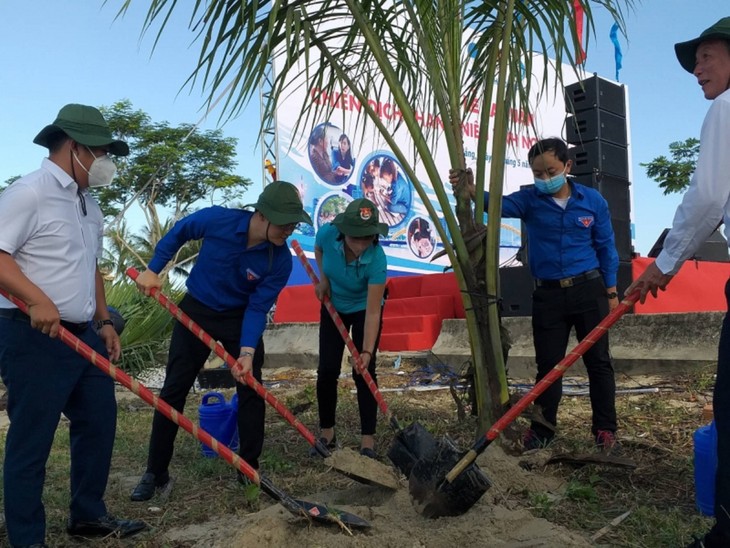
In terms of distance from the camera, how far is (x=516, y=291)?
8.08 meters

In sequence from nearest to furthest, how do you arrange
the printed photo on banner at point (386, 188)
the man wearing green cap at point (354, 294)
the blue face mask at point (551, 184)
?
the blue face mask at point (551, 184) < the man wearing green cap at point (354, 294) < the printed photo on banner at point (386, 188)

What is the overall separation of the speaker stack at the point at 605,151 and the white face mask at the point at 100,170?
550 cm

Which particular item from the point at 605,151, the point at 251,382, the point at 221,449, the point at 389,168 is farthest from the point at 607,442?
the point at 389,168

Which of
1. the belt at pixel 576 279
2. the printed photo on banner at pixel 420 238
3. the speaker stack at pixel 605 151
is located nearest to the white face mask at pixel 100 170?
the belt at pixel 576 279

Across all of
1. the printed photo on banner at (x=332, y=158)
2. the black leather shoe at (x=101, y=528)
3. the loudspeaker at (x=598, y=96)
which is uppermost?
the printed photo on banner at (x=332, y=158)

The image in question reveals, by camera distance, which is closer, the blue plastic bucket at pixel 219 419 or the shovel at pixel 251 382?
the shovel at pixel 251 382

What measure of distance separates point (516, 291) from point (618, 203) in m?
1.54

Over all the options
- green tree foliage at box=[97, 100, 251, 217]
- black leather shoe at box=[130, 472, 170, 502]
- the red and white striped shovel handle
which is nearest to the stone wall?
the red and white striped shovel handle

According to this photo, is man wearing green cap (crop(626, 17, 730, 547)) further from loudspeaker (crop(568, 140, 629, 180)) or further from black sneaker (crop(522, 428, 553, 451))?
loudspeaker (crop(568, 140, 629, 180))

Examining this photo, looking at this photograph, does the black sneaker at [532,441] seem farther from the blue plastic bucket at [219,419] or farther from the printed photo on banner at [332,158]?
the printed photo on banner at [332,158]

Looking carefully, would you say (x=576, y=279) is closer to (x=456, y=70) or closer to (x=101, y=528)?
(x=456, y=70)

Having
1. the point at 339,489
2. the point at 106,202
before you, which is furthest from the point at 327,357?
the point at 106,202

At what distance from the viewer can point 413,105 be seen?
397cm

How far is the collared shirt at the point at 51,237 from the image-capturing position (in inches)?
98.5
